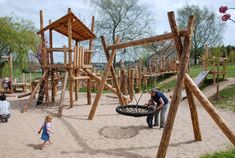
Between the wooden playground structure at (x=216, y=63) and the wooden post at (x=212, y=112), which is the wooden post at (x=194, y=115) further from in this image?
the wooden playground structure at (x=216, y=63)

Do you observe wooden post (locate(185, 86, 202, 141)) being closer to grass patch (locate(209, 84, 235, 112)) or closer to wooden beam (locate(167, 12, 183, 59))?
wooden beam (locate(167, 12, 183, 59))

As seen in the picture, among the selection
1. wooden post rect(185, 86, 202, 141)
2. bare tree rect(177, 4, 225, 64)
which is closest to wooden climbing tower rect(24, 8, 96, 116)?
wooden post rect(185, 86, 202, 141)

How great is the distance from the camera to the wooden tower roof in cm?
1207

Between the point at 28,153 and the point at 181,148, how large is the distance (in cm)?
350

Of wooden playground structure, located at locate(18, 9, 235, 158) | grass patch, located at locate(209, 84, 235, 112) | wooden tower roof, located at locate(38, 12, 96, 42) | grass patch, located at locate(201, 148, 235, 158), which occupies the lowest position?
grass patch, located at locate(201, 148, 235, 158)

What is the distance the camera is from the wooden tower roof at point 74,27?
1207 cm

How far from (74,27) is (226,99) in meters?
7.90

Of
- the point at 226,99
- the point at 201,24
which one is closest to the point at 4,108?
the point at 226,99

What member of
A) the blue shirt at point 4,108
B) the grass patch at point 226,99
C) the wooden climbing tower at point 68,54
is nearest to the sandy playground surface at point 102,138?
the blue shirt at point 4,108

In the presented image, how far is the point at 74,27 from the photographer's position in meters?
13.1

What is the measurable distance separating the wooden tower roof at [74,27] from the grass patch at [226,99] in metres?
6.78

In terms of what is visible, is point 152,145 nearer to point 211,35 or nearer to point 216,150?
point 216,150

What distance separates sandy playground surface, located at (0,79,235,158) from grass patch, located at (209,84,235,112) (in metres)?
1.35

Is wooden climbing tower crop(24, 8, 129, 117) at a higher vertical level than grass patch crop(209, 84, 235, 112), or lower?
higher
